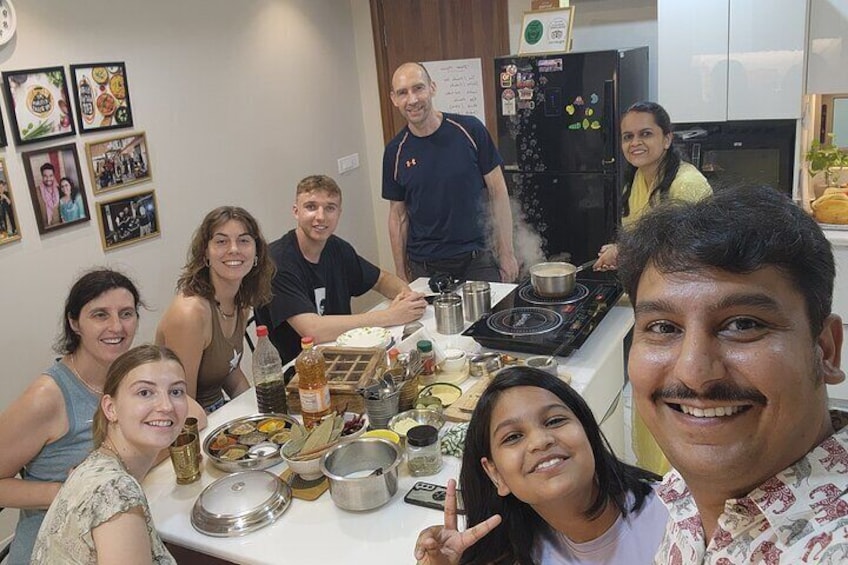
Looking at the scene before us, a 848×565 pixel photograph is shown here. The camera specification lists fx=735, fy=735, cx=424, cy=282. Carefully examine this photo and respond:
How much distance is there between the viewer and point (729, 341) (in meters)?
0.75

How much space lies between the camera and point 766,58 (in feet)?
11.3

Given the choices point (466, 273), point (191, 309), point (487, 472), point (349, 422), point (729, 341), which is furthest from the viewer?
point (466, 273)

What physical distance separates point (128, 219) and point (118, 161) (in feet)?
0.90

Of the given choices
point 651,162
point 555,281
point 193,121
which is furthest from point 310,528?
point 193,121

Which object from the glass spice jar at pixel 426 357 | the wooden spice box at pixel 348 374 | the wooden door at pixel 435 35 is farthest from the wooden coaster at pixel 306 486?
the wooden door at pixel 435 35

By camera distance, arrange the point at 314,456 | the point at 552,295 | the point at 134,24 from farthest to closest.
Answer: the point at 134,24, the point at 552,295, the point at 314,456

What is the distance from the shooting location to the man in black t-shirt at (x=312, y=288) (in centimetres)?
271

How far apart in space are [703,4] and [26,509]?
3432 mm

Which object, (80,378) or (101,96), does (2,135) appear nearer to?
(101,96)

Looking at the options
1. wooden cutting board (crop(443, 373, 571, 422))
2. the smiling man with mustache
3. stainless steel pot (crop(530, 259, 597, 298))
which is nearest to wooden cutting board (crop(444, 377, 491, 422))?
wooden cutting board (crop(443, 373, 571, 422))

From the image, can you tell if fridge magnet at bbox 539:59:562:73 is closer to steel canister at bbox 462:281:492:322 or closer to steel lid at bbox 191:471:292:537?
steel canister at bbox 462:281:492:322

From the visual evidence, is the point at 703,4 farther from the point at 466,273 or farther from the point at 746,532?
the point at 746,532

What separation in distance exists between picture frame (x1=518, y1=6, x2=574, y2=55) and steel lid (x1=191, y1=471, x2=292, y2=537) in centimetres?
298

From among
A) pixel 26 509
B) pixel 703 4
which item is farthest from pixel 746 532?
pixel 703 4
